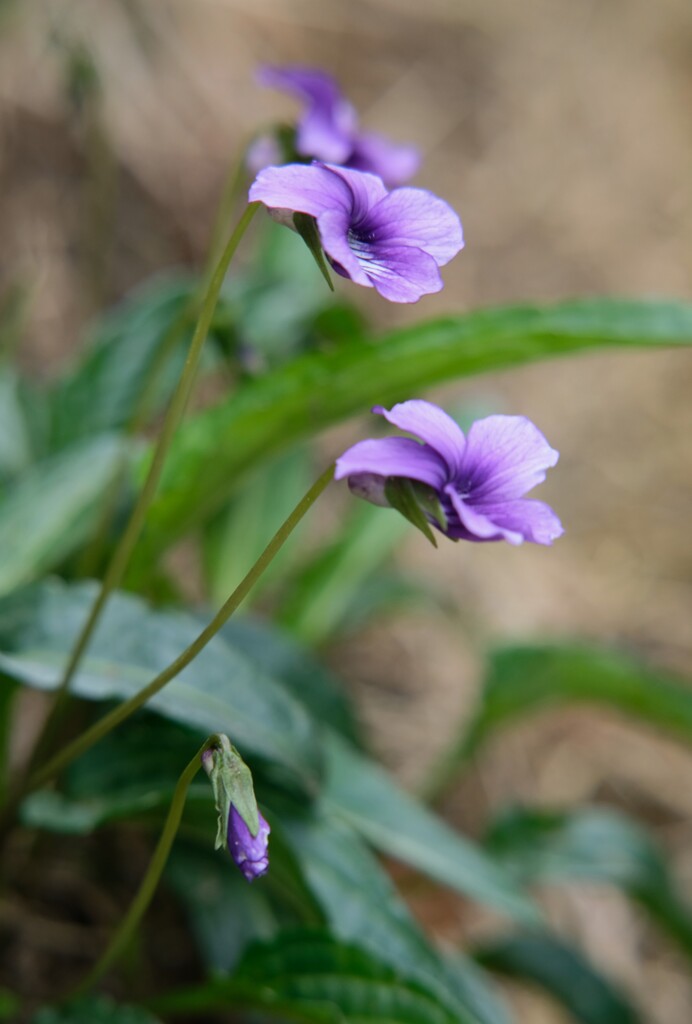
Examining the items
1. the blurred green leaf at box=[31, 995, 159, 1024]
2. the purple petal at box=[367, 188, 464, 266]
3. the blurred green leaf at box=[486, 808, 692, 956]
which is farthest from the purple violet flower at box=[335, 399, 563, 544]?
the blurred green leaf at box=[486, 808, 692, 956]

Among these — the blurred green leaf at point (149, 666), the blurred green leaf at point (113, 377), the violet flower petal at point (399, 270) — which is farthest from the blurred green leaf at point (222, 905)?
the violet flower petal at point (399, 270)

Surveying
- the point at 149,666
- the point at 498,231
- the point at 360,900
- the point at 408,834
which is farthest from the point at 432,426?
the point at 498,231

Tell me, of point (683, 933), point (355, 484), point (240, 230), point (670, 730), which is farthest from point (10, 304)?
point (683, 933)

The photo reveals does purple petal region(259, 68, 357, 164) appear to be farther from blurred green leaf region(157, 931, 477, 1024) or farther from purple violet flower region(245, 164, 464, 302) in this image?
blurred green leaf region(157, 931, 477, 1024)

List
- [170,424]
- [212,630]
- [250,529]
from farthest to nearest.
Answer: [250,529] < [170,424] < [212,630]

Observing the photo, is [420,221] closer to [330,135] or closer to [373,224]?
[373,224]

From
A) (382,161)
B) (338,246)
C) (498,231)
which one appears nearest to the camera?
(338,246)

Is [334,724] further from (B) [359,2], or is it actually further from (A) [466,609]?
(B) [359,2]
